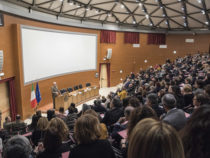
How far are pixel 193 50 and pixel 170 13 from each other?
6592 mm

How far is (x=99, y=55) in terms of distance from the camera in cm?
1532

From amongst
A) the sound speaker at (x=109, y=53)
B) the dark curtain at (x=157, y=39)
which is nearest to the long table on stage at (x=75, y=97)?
the sound speaker at (x=109, y=53)

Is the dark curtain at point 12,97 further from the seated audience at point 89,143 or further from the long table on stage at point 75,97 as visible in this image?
the seated audience at point 89,143

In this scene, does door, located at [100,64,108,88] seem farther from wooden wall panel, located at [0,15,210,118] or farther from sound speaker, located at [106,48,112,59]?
sound speaker, located at [106,48,112,59]

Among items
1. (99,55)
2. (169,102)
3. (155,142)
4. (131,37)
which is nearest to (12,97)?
(169,102)

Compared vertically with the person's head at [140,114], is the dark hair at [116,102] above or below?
below

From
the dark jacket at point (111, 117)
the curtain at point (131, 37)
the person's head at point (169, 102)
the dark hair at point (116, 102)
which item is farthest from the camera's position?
the curtain at point (131, 37)

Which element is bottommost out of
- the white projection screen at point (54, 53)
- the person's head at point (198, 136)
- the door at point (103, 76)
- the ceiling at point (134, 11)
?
the door at point (103, 76)

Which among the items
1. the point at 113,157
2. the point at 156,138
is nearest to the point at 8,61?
the point at 113,157

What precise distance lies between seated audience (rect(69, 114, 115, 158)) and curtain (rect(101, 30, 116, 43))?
1403 centimetres

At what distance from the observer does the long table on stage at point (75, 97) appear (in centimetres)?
1008

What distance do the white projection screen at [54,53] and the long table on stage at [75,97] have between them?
1.56 m

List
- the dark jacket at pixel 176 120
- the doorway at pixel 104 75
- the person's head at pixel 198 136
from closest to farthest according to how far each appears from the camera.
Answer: the person's head at pixel 198 136 < the dark jacket at pixel 176 120 < the doorway at pixel 104 75

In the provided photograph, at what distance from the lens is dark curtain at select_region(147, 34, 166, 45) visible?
1856 centimetres
